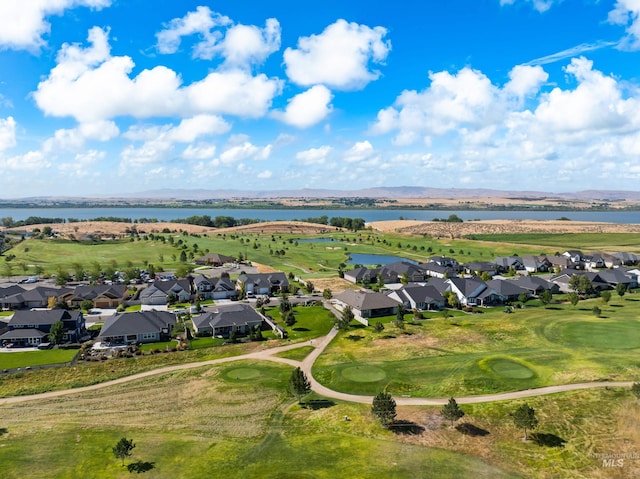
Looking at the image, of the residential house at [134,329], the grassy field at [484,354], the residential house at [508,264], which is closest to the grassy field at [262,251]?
the residential house at [508,264]

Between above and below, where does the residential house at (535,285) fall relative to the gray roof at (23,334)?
above

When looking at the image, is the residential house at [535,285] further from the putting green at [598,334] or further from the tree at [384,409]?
the tree at [384,409]

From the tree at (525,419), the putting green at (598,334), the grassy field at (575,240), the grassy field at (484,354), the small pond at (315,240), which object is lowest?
the grassy field at (484,354)

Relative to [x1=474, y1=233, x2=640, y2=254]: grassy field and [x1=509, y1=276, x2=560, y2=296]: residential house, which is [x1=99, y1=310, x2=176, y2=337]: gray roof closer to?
[x1=509, y1=276, x2=560, y2=296]: residential house

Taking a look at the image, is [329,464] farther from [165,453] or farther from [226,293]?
[226,293]

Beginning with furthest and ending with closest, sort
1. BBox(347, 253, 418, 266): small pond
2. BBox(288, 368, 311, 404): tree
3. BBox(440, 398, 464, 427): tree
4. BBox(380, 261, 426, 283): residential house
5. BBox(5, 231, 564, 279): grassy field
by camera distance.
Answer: BBox(347, 253, 418, 266): small pond < BBox(5, 231, 564, 279): grassy field < BBox(380, 261, 426, 283): residential house < BBox(288, 368, 311, 404): tree < BBox(440, 398, 464, 427): tree

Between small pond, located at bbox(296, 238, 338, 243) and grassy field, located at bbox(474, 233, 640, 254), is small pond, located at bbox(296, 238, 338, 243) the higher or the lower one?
the lower one

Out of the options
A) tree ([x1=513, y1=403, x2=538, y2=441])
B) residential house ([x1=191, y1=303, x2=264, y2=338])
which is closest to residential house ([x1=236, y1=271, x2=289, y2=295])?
residential house ([x1=191, y1=303, x2=264, y2=338])
